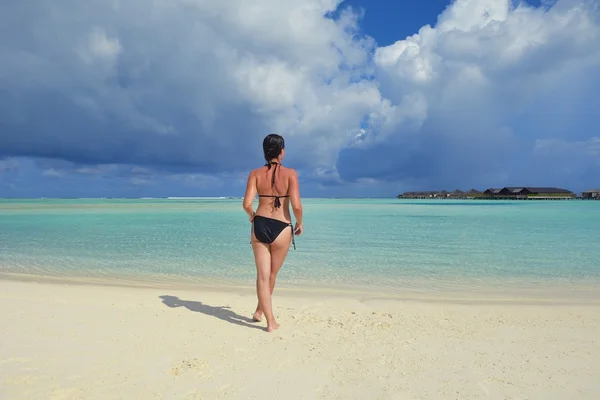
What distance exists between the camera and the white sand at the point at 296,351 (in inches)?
158

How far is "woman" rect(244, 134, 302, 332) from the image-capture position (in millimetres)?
5707

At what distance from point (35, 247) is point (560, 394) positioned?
A: 816 inches

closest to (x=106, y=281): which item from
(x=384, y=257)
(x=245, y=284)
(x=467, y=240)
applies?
(x=245, y=284)

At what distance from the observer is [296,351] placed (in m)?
5.03

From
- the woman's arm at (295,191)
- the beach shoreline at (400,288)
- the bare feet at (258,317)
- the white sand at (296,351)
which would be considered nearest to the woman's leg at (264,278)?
the white sand at (296,351)

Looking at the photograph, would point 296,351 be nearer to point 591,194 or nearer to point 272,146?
point 272,146

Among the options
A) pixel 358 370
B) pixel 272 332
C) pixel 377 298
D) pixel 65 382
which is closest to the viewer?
pixel 65 382

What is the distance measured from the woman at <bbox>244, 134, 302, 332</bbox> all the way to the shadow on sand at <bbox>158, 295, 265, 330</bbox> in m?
0.75

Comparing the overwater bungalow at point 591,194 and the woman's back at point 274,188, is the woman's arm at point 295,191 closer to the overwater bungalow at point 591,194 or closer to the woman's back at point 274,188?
the woman's back at point 274,188

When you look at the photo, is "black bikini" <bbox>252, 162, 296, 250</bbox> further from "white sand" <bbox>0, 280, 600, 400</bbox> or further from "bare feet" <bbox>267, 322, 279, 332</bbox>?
"white sand" <bbox>0, 280, 600, 400</bbox>

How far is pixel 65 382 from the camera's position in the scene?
4.05 meters

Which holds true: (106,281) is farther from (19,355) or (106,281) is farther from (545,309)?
(545,309)

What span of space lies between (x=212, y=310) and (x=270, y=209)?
260 centimetres

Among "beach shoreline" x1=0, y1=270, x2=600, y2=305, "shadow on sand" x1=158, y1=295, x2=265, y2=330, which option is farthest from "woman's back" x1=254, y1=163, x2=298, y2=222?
"beach shoreline" x1=0, y1=270, x2=600, y2=305
